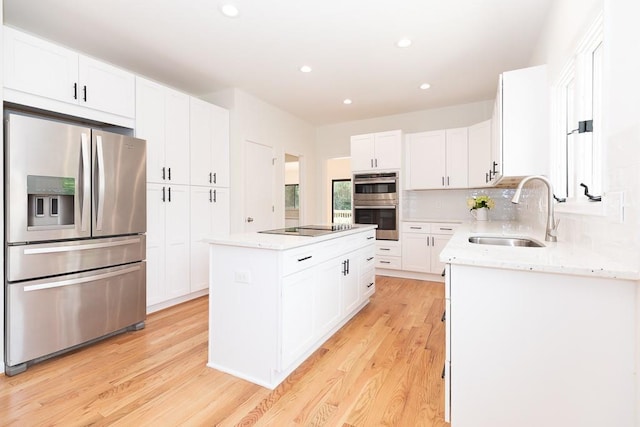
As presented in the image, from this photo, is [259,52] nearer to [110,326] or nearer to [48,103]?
[48,103]

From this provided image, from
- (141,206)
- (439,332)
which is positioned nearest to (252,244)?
(141,206)

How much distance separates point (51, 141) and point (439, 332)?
11.1 feet

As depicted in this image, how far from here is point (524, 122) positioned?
2330 millimetres

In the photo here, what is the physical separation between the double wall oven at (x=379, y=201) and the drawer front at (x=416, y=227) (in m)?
0.13

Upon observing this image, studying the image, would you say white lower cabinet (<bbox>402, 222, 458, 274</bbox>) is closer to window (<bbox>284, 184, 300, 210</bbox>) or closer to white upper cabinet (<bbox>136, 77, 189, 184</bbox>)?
window (<bbox>284, 184, 300, 210</bbox>)

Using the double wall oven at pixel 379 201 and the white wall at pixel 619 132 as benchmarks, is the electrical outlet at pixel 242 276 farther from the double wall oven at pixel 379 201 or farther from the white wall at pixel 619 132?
the double wall oven at pixel 379 201

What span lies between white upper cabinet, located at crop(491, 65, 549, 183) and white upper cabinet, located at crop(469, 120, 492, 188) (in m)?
1.78

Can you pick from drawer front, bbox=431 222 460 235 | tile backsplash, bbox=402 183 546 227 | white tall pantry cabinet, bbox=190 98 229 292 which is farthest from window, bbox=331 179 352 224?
white tall pantry cabinet, bbox=190 98 229 292

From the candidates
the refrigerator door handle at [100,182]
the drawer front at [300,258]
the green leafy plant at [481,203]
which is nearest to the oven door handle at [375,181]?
the green leafy plant at [481,203]

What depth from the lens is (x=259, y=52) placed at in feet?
10.5

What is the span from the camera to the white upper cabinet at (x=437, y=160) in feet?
14.8

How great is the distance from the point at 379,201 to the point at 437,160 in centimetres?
108

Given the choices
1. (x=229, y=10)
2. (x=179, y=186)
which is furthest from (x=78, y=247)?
(x=229, y=10)

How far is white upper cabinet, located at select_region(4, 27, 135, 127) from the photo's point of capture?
2.15 m
